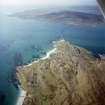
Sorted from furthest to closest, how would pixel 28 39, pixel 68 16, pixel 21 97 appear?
pixel 68 16
pixel 28 39
pixel 21 97

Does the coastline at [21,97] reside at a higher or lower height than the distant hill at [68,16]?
lower

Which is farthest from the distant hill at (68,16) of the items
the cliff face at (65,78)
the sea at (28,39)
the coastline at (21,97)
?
the coastline at (21,97)

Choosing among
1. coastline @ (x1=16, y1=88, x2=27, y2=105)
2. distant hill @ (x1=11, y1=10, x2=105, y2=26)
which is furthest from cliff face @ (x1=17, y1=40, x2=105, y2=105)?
distant hill @ (x1=11, y1=10, x2=105, y2=26)

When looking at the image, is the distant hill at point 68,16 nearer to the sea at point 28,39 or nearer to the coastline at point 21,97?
the sea at point 28,39

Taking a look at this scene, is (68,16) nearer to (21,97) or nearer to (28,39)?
(28,39)

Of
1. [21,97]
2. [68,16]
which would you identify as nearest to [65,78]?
[21,97]

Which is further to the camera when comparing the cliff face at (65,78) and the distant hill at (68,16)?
the distant hill at (68,16)

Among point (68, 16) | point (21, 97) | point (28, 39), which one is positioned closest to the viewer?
point (21, 97)
